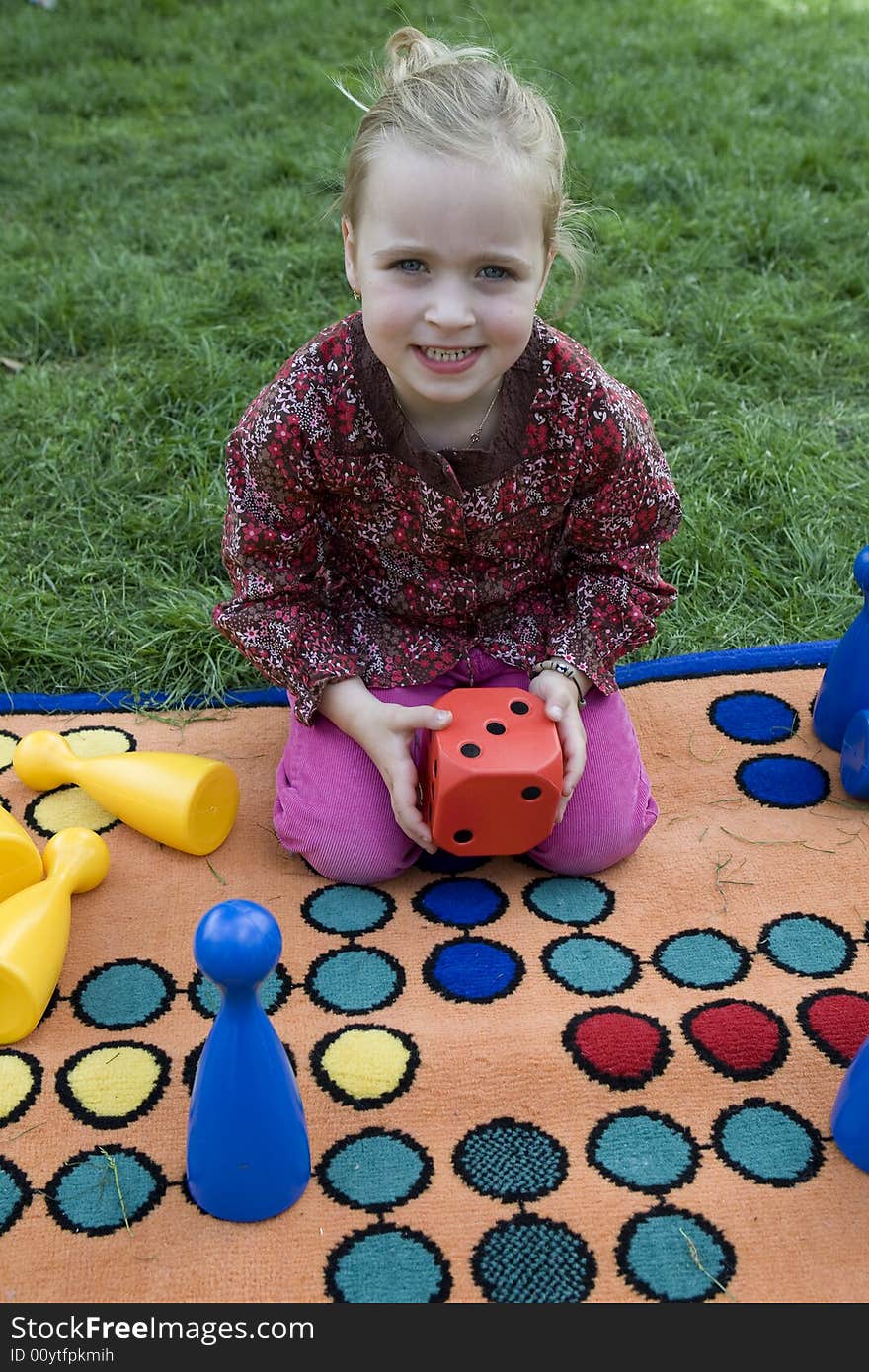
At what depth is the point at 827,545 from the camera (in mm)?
1717

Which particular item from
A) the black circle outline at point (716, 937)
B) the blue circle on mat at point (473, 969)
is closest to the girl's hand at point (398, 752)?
the blue circle on mat at point (473, 969)

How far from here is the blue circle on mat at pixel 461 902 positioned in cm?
120

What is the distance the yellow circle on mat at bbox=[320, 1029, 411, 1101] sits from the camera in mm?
1021

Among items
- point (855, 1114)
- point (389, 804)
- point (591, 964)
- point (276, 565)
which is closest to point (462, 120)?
point (276, 565)

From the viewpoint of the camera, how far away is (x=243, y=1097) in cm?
86

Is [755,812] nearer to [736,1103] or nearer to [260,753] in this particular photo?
[736,1103]

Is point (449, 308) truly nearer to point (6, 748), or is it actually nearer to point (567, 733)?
point (567, 733)

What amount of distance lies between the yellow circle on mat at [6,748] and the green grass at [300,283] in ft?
0.39

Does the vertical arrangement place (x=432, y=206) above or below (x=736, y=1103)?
above

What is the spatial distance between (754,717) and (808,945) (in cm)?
36

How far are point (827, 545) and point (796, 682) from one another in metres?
0.30

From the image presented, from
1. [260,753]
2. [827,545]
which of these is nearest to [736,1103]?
[260,753]

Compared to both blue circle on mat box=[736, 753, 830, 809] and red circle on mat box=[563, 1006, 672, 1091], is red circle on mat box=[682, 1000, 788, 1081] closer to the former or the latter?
red circle on mat box=[563, 1006, 672, 1091]

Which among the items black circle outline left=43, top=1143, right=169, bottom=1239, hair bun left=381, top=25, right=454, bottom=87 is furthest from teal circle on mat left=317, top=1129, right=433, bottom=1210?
hair bun left=381, top=25, right=454, bottom=87
